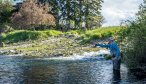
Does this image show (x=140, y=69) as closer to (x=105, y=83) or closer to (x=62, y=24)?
(x=105, y=83)

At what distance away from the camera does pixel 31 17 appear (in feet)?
300

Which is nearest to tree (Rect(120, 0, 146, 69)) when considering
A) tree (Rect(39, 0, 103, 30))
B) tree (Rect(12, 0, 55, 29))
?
tree (Rect(12, 0, 55, 29))

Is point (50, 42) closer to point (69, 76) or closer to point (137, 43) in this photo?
point (69, 76)

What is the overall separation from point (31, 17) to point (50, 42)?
24.1 meters

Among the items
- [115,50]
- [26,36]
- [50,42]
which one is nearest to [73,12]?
[26,36]

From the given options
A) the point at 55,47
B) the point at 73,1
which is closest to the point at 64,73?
the point at 55,47

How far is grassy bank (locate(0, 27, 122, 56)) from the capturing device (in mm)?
55562

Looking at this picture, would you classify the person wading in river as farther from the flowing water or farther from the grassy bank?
the grassy bank

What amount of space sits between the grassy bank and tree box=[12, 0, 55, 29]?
32.9ft

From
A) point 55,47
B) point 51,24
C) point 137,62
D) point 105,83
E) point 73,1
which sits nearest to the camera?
point 105,83

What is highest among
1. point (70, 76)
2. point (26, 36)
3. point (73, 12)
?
point (73, 12)

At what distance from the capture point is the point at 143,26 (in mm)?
29734

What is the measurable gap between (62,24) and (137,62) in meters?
80.1

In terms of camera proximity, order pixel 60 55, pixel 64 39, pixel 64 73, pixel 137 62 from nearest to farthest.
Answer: pixel 137 62 → pixel 64 73 → pixel 60 55 → pixel 64 39
